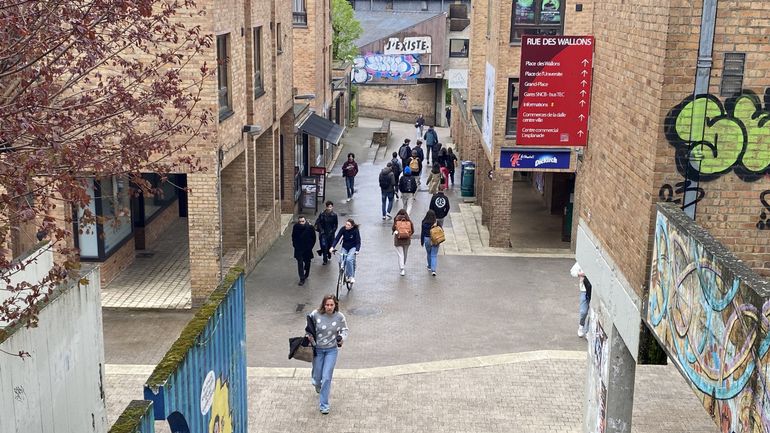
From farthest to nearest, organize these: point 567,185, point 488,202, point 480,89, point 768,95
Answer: point 480,89 < point 567,185 < point 488,202 < point 768,95

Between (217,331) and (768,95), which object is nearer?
(768,95)

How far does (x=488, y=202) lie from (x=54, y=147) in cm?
1768

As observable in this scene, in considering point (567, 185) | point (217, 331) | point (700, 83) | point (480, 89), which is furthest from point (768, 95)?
point (480, 89)

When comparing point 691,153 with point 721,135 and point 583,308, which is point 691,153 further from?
point 583,308

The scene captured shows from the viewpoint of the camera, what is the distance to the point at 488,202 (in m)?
23.1

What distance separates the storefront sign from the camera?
809 inches

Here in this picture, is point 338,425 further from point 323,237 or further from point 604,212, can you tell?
point 323,237

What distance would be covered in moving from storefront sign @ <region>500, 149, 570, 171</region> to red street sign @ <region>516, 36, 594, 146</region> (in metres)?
5.91

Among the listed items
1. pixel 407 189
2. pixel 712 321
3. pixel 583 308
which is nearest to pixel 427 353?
pixel 583 308

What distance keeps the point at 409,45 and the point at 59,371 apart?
42064 millimetres

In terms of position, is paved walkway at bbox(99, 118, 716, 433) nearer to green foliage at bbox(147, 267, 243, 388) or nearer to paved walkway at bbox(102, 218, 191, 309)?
paved walkway at bbox(102, 218, 191, 309)

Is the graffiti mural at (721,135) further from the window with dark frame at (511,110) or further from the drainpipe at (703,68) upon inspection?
the window with dark frame at (511,110)

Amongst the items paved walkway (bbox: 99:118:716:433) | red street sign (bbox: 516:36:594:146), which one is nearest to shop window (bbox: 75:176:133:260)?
paved walkway (bbox: 99:118:716:433)

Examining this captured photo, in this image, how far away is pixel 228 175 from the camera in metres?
17.6
